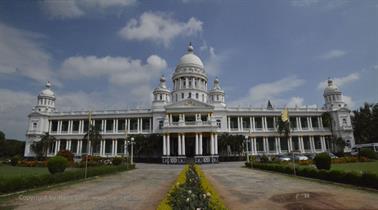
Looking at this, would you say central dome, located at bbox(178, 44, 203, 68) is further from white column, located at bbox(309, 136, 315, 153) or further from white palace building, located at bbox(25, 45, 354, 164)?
white column, located at bbox(309, 136, 315, 153)

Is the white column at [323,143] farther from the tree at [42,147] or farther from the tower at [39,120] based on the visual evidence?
the tower at [39,120]

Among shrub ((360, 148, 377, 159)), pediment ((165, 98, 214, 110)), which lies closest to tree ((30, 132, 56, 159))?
pediment ((165, 98, 214, 110))

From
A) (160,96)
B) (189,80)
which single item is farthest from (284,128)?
(160,96)

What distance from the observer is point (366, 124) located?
6169cm

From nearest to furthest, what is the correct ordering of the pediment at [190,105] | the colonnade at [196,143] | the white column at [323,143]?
1. the colonnade at [196,143]
2. the pediment at [190,105]
3. the white column at [323,143]

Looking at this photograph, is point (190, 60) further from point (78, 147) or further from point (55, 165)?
point (55, 165)

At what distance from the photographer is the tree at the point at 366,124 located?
60.0 meters

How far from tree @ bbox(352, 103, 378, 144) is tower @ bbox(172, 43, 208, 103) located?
141 feet

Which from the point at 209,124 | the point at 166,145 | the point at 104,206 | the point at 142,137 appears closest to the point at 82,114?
the point at 142,137

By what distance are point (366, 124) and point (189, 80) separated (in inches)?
1933

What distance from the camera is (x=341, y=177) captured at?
15.6 meters

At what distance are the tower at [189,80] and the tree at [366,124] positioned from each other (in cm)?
4293

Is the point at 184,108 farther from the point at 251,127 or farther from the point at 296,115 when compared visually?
the point at 296,115

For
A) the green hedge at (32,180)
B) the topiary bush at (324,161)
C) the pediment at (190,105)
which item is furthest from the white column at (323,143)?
the green hedge at (32,180)
